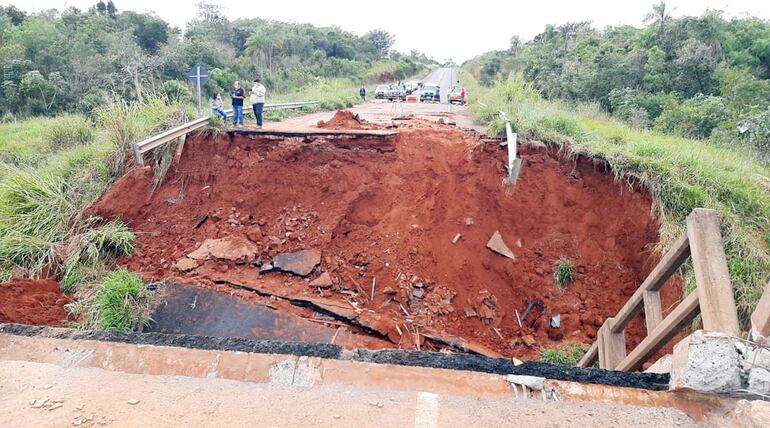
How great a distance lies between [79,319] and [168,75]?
24.4 metres

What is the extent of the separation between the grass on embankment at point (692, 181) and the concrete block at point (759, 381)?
2881 mm

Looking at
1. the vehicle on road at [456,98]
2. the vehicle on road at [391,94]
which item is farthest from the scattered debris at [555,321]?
the vehicle on road at [391,94]

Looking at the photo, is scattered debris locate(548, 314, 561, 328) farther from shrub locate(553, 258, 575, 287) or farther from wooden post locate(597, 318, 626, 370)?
wooden post locate(597, 318, 626, 370)

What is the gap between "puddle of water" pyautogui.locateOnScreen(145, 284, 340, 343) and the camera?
5262 millimetres

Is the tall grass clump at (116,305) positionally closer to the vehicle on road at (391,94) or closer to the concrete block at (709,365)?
the concrete block at (709,365)

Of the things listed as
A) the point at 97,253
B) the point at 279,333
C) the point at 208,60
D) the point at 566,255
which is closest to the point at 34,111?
the point at 208,60

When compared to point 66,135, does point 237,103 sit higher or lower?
higher

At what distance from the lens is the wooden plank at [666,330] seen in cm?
292

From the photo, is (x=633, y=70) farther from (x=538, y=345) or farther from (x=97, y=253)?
(x=97, y=253)

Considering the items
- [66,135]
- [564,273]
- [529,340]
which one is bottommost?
[529,340]

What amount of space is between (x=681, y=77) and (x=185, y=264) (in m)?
16.5

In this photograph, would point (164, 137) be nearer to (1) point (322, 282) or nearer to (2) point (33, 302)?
(2) point (33, 302)

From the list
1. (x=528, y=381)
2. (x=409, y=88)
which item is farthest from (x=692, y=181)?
(x=409, y=88)

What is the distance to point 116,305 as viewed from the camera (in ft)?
17.8
